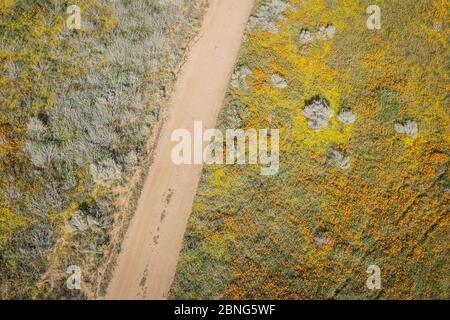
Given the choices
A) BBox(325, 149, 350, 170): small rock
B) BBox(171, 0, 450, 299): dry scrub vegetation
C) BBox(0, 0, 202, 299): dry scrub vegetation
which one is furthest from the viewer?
BBox(325, 149, 350, 170): small rock

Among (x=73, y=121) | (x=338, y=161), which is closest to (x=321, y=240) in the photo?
(x=338, y=161)

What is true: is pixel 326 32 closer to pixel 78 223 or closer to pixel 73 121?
pixel 73 121

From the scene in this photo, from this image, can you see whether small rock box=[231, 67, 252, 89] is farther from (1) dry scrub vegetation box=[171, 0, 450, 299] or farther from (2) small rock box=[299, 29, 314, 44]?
(2) small rock box=[299, 29, 314, 44]

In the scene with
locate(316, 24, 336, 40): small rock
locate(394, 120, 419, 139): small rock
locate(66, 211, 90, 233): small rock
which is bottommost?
locate(66, 211, 90, 233): small rock

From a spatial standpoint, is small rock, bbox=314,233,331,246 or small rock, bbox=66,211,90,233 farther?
small rock, bbox=314,233,331,246

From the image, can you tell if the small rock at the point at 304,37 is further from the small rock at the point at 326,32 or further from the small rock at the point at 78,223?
the small rock at the point at 78,223

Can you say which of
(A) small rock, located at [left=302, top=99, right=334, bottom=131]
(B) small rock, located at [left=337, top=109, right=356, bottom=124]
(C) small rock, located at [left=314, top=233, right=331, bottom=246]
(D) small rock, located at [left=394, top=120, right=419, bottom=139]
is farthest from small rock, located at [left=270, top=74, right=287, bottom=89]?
(C) small rock, located at [left=314, top=233, right=331, bottom=246]

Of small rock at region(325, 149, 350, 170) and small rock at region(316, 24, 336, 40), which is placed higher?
small rock at region(316, 24, 336, 40)
